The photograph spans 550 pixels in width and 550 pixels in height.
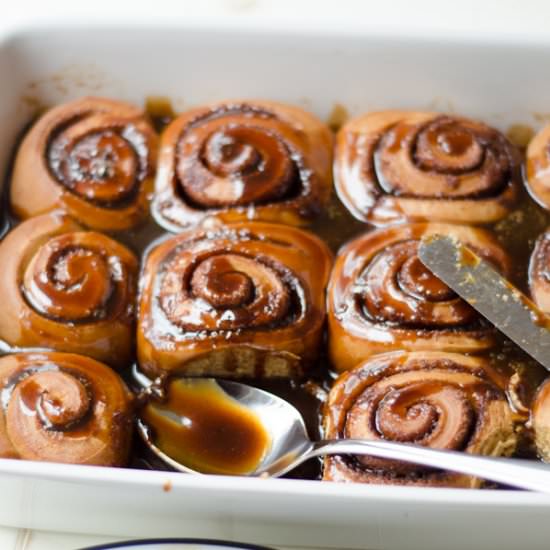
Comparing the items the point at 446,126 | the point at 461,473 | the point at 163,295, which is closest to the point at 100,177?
the point at 163,295

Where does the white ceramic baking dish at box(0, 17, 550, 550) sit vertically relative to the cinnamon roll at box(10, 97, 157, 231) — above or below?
above

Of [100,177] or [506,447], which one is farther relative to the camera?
[100,177]

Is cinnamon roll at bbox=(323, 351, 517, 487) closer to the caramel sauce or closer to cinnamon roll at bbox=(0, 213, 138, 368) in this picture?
the caramel sauce

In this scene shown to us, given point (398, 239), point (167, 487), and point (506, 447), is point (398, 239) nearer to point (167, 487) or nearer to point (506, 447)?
point (506, 447)

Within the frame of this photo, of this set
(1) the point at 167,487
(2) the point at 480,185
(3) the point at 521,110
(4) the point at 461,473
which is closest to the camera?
(1) the point at 167,487

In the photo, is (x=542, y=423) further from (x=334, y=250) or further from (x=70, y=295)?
(x=70, y=295)

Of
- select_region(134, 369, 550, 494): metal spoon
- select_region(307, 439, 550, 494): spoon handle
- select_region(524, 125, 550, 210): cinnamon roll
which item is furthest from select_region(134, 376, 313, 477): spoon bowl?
select_region(524, 125, 550, 210): cinnamon roll

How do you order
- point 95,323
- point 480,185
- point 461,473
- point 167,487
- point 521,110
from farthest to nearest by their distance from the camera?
point 521,110 < point 480,185 < point 95,323 < point 461,473 < point 167,487
